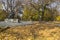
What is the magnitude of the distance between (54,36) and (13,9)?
48.3ft

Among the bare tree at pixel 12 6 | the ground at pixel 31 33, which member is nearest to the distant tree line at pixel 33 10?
the bare tree at pixel 12 6

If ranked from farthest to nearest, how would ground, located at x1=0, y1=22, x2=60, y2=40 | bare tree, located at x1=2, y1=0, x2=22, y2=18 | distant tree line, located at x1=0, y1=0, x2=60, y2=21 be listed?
distant tree line, located at x1=0, y1=0, x2=60, y2=21
bare tree, located at x1=2, y1=0, x2=22, y2=18
ground, located at x1=0, y1=22, x2=60, y2=40

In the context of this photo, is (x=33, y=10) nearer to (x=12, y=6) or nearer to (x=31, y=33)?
(x=12, y=6)

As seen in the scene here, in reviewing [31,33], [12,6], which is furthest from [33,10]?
[31,33]

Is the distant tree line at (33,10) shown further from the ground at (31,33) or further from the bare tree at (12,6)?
the ground at (31,33)

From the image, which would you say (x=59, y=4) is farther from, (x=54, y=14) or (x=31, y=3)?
(x=31, y=3)

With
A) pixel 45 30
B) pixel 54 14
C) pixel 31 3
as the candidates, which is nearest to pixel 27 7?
pixel 31 3

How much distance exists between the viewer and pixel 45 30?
471 inches

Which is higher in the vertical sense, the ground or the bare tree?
the ground

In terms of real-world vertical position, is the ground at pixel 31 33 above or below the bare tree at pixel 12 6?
above

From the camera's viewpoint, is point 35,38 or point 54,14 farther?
point 54,14

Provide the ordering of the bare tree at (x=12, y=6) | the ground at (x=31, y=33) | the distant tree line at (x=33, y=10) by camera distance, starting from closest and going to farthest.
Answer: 1. the ground at (x=31, y=33)
2. the bare tree at (x=12, y=6)
3. the distant tree line at (x=33, y=10)

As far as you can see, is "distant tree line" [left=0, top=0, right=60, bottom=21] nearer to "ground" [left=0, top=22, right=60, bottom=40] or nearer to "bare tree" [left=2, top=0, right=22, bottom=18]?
"bare tree" [left=2, top=0, right=22, bottom=18]

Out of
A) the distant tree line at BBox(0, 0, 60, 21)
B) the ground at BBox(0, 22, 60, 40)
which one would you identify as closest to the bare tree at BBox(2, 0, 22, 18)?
the distant tree line at BBox(0, 0, 60, 21)
